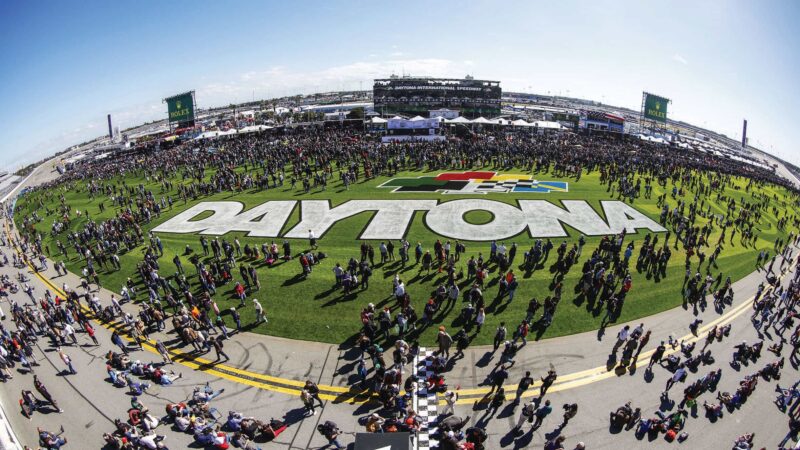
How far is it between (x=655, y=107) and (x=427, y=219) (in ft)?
294

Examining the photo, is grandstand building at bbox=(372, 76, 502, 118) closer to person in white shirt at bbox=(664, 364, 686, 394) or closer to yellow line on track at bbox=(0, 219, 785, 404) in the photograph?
yellow line on track at bbox=(0, 219, 785, 404)

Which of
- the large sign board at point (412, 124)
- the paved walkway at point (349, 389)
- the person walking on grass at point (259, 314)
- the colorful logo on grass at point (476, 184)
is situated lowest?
the paved walkway at point (349, 389)

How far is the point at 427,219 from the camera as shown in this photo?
34906mm

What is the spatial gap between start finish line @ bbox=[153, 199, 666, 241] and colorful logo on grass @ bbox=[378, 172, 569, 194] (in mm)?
4706

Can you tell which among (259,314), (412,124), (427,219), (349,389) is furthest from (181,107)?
(349,389)

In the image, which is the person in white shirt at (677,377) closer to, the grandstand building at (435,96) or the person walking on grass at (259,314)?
the person walking on grass at (259,314)

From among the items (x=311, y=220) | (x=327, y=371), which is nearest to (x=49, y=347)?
(x=327, y=371)

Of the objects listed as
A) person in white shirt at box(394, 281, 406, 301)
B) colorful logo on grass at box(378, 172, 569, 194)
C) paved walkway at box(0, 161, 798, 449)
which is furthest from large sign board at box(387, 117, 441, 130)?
paved walkway at box(0, 161, 798, 449)

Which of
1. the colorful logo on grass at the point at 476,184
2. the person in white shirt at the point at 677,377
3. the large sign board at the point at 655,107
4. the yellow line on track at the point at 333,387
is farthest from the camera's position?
the large sign board at the point at 655,107

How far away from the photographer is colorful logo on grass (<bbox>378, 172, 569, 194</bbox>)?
44.2 metres

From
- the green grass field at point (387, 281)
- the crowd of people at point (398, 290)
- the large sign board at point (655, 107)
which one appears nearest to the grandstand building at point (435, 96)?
the large sign board at point (655, 107)

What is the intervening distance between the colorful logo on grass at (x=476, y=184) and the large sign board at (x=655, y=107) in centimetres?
6553

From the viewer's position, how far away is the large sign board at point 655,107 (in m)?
94.6

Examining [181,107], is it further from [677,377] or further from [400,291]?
[677,377]
